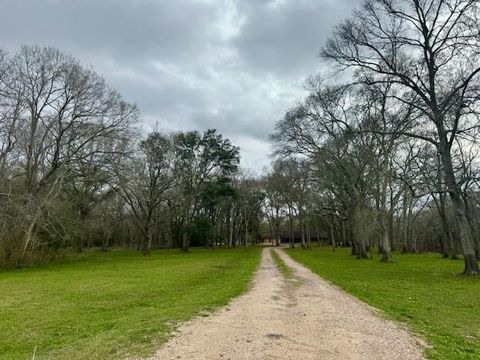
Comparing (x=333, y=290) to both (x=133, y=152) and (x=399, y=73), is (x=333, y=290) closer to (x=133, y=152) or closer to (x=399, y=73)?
(x=399, y=73)

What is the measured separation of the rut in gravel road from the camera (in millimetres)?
5812

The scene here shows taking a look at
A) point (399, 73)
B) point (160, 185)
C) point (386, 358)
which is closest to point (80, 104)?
point (160, 185)

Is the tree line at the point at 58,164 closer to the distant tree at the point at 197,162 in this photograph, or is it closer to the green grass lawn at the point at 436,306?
the distant tree at the point at 197,162

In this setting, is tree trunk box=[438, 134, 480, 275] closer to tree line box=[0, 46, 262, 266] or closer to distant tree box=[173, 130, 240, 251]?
tree line box=[0, 46, 262, 266]

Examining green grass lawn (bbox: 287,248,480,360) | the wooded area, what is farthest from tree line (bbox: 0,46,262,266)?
green grass lawn (bbox: 287,248,480,360)

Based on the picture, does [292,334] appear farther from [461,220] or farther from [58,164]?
[58,164]

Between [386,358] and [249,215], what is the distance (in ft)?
223

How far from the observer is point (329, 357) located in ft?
18.6

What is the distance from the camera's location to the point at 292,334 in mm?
6930

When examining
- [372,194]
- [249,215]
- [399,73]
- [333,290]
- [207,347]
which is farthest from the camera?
[249,215]

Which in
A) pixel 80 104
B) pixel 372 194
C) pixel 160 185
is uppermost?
pixel 80 104

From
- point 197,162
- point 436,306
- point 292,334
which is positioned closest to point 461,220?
point 436,306

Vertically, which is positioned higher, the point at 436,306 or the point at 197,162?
the point at 197,162

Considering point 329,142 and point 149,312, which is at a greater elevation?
point 329,142
